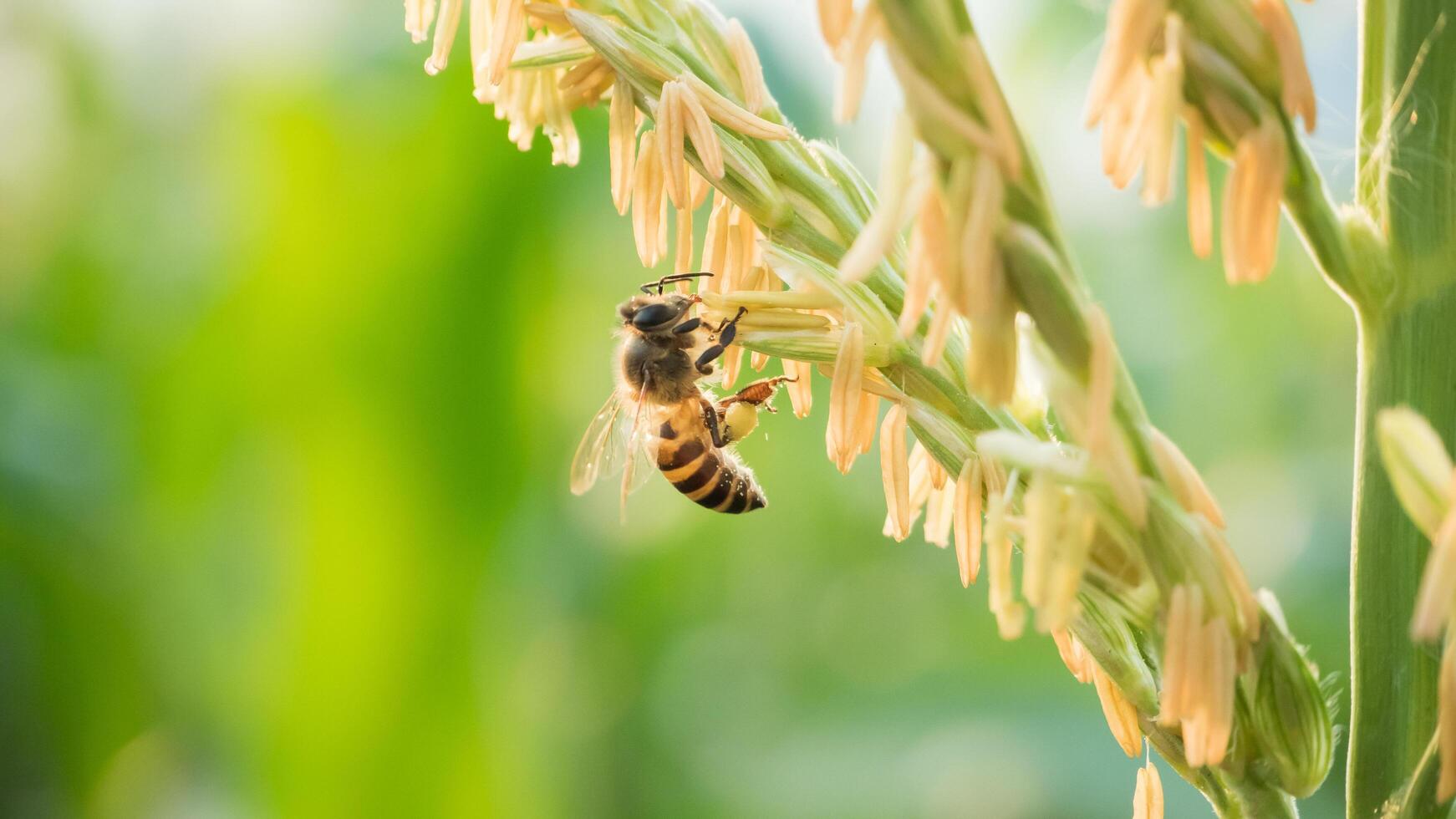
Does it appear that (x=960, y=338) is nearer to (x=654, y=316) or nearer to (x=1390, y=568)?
(x=1390, y=568)

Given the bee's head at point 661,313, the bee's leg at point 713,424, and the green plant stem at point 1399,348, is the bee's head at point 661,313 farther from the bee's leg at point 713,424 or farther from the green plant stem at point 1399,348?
the green plant stem at point 1399,348

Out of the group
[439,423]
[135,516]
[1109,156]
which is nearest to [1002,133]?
[1109,156]

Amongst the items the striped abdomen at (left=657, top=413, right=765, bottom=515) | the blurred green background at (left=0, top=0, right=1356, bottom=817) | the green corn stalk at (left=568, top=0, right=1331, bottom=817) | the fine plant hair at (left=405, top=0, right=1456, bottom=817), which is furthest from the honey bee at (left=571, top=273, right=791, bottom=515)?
the fine plant hair at (left=405, top=0, right=1456, bottom=817)

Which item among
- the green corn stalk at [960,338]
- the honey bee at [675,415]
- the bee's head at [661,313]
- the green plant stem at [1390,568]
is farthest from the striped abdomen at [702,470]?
the green plant stem at [1390,568]

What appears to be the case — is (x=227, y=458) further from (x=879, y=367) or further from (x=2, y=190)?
(x=879, y=367)

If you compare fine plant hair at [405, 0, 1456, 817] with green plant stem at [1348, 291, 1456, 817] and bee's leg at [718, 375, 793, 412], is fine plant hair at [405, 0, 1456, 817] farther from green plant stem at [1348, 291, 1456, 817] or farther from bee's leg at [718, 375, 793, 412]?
bee's leg at [718, 375, 793, 412]

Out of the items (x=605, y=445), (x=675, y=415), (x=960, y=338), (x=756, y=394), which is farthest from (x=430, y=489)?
(x=960, y=338)
